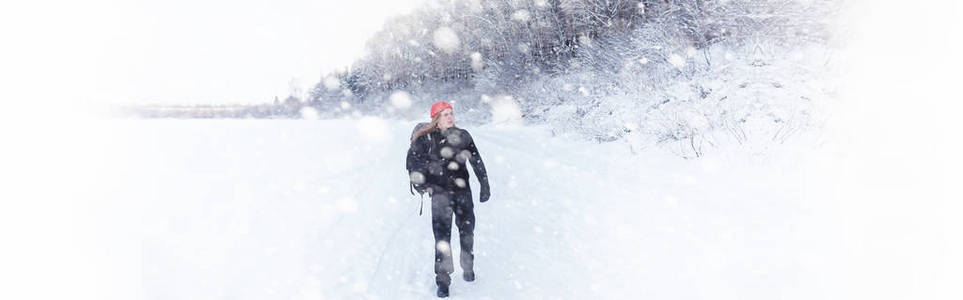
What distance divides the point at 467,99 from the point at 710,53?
20.4 m

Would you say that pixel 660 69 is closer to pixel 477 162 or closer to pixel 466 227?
pixel 477 162

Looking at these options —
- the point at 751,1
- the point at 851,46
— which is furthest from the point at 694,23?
the point at 851,46

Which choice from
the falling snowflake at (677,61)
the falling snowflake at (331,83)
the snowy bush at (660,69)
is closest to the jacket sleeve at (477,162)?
the snowy bush at (660,69)

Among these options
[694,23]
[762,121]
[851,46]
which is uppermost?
[694,23]

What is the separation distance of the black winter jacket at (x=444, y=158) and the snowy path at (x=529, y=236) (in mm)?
872

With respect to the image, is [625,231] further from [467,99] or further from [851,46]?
[467,99]

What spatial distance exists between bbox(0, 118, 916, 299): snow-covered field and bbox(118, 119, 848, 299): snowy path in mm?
24

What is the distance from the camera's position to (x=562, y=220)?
6332mm

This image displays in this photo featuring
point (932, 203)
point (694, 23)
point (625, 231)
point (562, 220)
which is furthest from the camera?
point (694, 23)

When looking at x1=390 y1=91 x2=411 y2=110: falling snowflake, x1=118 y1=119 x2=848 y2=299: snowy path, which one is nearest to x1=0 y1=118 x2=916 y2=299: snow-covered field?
x1=118 y1=119 x2=848 y2=299: snowy path

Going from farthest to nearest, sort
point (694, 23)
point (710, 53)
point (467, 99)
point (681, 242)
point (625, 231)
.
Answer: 1. point (467, 99)
2. point (694, 23)
3. point (710, 53)
4. point (625, 231)
5. point (681, 242)

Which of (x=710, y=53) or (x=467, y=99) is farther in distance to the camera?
(x=467, y=99)

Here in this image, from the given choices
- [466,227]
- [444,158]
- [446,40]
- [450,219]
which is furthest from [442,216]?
[446,40]

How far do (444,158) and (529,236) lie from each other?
1.87 m
